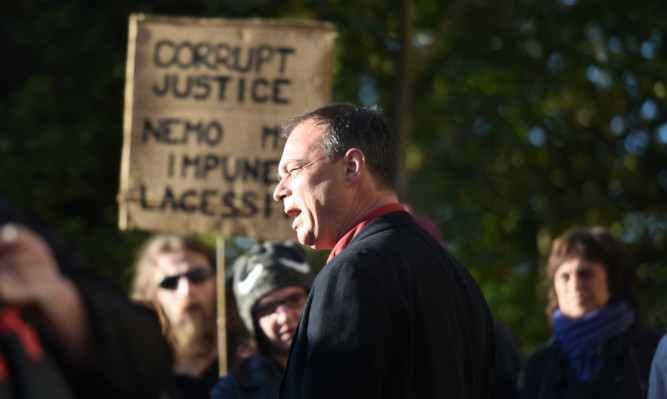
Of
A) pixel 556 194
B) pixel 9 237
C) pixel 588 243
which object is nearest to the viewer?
pixel 9 237

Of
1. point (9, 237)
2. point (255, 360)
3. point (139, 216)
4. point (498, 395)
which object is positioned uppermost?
point (9, 237)

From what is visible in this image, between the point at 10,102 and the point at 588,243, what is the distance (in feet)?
23.1

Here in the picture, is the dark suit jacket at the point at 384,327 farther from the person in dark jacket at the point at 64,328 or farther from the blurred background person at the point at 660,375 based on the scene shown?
the blurred background person at the point at 660,375

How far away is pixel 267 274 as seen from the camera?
144 inches

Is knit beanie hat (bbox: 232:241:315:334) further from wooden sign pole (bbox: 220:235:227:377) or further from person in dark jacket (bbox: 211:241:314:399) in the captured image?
wooden sign pole (bbox: 220:235:227:377)

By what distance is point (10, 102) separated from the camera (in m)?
9.52

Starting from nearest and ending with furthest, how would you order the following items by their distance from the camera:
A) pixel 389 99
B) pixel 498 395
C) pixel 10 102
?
pixel 498 395 → pixel 10 102 → pixel 389 99

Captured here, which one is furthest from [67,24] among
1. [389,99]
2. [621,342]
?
[621,342]

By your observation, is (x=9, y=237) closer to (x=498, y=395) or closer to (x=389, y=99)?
(x=498, y=395)

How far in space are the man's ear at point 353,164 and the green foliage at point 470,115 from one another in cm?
694

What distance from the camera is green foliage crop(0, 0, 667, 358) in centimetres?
984

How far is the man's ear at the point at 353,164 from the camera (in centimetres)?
255

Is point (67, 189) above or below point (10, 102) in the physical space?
below

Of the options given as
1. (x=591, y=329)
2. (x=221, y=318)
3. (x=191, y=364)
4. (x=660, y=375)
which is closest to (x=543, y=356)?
(x=591, y=329)
